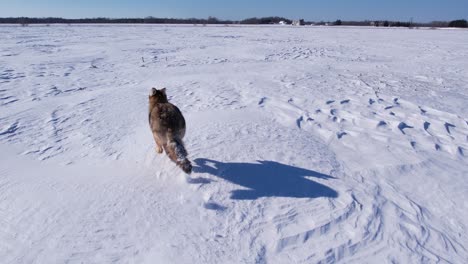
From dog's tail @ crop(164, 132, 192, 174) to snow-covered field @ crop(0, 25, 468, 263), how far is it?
0.26m

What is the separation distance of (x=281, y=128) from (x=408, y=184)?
221cm

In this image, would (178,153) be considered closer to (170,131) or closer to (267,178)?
(170,131)

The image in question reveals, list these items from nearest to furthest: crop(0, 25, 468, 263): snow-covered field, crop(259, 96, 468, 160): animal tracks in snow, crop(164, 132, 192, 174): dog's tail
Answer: crop(0, 25, 468, 263): snow-covered field, crop(164, 132, 192, 174): dog's tail, crop(259, 96, 468, 160): animal tracks in snow

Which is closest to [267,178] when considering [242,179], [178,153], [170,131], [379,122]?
[242,179]

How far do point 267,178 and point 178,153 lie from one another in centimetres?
111

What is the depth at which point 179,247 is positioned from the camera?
275 centimetres

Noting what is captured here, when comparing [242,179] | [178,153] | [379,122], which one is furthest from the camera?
[379,122]

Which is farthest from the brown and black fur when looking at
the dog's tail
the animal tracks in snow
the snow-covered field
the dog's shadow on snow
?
the animal tracks in snow

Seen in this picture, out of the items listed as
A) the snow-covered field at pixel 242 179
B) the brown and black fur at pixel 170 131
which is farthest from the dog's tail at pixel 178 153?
the snow-covered field at pixel 242 179

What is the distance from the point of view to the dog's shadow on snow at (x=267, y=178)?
3504 mm

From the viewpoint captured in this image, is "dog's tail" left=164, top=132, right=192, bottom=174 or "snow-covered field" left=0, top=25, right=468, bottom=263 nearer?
"snow-covered field" left=0, top=25, right=468, bottom=263

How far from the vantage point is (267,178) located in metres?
3.79

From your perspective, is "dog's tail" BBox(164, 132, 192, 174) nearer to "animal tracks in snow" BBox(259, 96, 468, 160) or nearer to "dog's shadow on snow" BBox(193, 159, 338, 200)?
"dog's shadow on snow" BBox(193, 159, 338, 200)

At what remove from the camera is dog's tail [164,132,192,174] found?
11.4 feet
